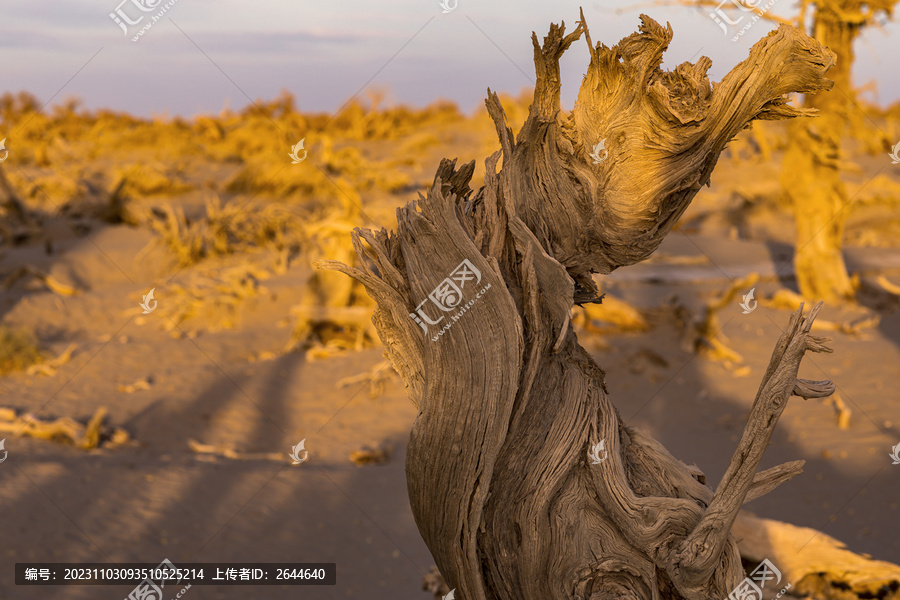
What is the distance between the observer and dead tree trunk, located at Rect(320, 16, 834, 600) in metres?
2.84

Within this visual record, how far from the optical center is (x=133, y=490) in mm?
6828

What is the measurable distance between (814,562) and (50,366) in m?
9.95

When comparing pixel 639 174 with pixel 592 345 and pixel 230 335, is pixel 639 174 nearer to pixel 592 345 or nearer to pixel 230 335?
pixel 592 345

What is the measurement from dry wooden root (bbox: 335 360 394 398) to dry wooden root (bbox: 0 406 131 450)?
2708 mm

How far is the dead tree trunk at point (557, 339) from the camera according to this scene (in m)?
2.84

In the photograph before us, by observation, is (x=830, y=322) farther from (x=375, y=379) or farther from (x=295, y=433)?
(x=295, y=433)

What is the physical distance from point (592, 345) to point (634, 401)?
4.28 ft

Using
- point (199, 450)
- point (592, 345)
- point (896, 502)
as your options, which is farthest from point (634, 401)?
point (199, 450)

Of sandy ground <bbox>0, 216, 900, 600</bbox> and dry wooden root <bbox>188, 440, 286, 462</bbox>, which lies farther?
dry wooden root <bbox>188, 440, 286, 462</bbox>

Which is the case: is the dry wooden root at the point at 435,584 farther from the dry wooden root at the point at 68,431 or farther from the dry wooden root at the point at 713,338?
the dry wooden root at the point at 713,338

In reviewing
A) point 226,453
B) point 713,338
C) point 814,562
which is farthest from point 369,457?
point 713,338

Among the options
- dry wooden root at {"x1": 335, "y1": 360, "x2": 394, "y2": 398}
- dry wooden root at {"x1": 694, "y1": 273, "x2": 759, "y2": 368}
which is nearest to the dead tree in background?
dry wooden root at {"x1": 694, "y1": 273, "x2": 759, "y2": 368}

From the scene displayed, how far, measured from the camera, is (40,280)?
1510 centimetres

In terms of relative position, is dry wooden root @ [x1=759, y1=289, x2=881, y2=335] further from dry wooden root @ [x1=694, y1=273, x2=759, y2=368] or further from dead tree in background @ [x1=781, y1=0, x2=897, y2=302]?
dry wooden root @ [x1=694, y1=273, x2=759, y2=368]
